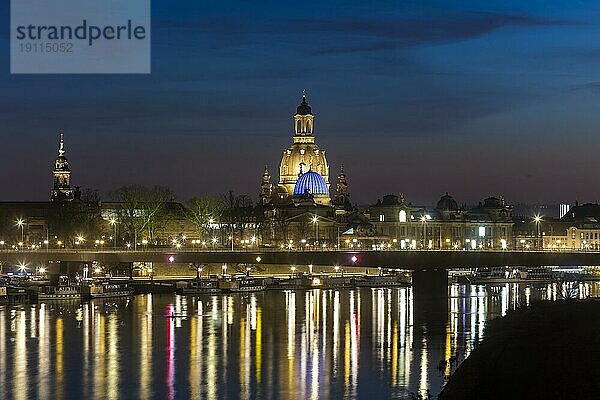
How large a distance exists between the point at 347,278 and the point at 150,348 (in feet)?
234

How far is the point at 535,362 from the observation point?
56.1 metres

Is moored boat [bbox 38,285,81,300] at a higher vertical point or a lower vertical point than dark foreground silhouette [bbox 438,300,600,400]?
higher

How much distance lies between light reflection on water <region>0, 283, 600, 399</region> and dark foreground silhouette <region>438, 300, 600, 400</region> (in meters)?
2.49

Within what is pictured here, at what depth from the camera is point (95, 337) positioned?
3063 inches

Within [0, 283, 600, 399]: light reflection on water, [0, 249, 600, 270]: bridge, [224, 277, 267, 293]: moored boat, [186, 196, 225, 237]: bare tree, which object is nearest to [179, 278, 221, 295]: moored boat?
[224, 277, 267, 293]: moored boat

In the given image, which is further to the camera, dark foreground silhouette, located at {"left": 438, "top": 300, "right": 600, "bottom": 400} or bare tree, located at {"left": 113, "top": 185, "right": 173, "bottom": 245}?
bare tree, located at {"left": 113, "top": 185, "right": 173, "bottom": 245}

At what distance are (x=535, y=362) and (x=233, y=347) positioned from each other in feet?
69.7

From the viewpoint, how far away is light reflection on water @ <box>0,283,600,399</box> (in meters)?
58.0

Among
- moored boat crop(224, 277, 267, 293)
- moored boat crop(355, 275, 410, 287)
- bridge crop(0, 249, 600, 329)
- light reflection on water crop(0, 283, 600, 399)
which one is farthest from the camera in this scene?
moored boat crop(355, 275, 410, 287)

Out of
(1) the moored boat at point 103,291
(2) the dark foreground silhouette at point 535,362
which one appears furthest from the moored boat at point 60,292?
(2) the dark foreground silhouette at point 535,362

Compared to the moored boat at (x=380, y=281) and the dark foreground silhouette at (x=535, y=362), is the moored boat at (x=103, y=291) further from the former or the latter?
the dark foreground silhouette at (x=535, y=362)

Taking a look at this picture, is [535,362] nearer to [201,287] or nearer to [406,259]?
[406,259]

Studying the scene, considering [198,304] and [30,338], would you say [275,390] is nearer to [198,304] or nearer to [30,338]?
[30,338]

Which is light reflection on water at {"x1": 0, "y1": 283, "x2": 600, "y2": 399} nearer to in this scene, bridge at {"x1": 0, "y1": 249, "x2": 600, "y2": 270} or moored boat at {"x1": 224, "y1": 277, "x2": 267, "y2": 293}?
bridge at {"x1": 0, "y1": 249, "x2": 600, "y2": 270}
